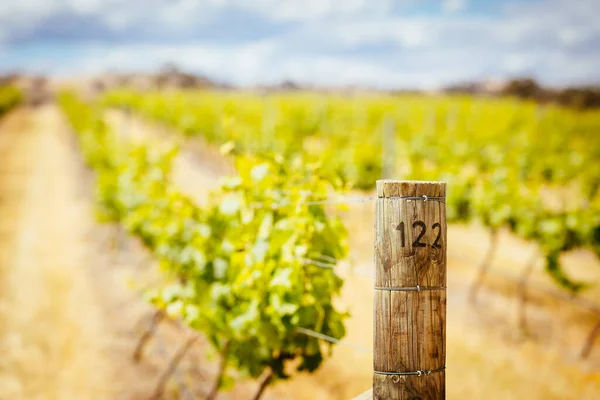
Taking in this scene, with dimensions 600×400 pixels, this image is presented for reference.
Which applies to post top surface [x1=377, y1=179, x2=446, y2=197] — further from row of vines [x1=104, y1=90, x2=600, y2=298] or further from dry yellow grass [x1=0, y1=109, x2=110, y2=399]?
dry yellow grass [x1=0, y1=109, x2=110, y2=399]

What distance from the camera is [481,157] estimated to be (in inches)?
508

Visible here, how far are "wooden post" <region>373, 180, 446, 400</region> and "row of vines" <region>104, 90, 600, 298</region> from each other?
94cm

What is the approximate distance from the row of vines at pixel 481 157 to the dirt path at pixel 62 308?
2.68m

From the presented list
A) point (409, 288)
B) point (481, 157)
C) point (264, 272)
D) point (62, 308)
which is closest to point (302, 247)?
point (264, 272)

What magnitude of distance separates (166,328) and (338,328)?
375 cm

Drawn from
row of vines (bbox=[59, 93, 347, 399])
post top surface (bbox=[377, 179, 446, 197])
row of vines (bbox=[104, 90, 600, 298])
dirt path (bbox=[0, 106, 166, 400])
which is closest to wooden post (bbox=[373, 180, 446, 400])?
post top surface (bbox=[377, 179, 446, 197])

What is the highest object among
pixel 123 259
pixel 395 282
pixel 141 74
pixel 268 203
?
pixel 141 74

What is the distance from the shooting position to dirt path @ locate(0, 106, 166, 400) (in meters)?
4.80

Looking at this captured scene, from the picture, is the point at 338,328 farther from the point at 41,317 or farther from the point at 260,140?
the point at 260,140

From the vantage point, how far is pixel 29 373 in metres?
4.96

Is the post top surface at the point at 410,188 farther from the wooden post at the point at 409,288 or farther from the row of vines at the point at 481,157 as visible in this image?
the row of vines at the point at 481,157

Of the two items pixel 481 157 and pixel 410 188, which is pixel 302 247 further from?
pixel 481 157

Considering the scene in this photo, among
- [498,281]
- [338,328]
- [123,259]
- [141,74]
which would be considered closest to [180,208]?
[338,328]

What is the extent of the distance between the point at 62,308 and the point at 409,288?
6051 millimetres
